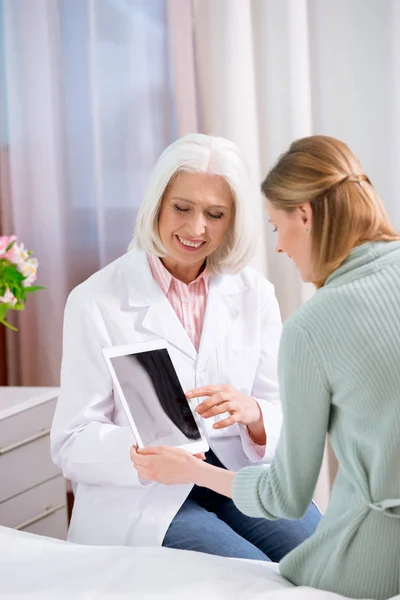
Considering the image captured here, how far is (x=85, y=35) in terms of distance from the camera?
104 inches

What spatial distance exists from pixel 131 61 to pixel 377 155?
2.75 feet

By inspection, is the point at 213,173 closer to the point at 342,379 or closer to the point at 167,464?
the point at 167,464

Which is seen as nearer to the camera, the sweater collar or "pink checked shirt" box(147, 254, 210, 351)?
the sweater collar

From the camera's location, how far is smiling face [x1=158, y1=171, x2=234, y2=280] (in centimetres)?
170

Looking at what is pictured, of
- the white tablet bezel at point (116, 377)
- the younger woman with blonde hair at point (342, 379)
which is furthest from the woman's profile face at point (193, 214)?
the younger woman with blonde hair at point (342, 379)

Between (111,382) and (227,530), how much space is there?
0.37 m

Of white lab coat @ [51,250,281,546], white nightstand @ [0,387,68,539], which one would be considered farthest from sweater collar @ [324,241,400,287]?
white nightstand @ [0,387,68,539]

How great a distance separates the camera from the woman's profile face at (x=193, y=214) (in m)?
1.70

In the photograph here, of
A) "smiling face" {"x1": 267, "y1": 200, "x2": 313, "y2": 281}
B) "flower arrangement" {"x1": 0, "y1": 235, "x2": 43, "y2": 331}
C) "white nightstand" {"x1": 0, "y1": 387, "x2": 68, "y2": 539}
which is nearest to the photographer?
"smiling face" {"x1": 267, "y1": 200, "x2": 313, "y2": 281}

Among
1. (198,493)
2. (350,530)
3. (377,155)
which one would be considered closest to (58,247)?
(377,155)

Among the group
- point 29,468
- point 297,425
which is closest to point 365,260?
point 297,425

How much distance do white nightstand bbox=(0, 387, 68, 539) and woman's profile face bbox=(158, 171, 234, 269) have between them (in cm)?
70

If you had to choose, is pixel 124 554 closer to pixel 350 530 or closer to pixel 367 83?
pixel 350 530

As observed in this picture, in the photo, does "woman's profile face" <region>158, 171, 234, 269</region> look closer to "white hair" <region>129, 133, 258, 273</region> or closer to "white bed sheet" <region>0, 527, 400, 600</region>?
"white hair" <region>129, 133, 258, 273</region>
